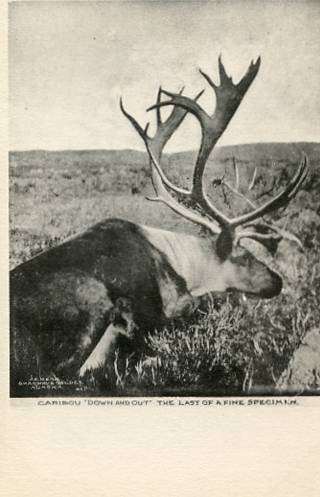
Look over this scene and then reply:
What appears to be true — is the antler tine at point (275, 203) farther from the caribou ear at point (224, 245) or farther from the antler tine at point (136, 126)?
the antler tine at point (136, 126)

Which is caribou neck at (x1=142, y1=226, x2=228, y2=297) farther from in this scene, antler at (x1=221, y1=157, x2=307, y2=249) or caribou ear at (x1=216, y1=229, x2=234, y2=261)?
antler at (x1=221, y1=157, x2=307, y2=249)

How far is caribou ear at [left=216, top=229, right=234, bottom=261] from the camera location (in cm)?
203

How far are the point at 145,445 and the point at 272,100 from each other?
132 cm

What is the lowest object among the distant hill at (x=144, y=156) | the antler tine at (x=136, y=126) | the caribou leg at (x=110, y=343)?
the caribou leg at (x=110, y=343)

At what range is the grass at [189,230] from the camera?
2010 millimetres

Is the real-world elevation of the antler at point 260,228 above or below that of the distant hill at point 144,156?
below

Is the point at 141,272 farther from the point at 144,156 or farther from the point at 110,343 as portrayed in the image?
the point at 144,156

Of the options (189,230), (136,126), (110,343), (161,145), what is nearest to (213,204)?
(189,230)

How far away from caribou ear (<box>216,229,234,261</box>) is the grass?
10 cm

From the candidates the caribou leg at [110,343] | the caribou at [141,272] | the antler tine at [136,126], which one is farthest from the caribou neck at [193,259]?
the antler tine at [136,126]

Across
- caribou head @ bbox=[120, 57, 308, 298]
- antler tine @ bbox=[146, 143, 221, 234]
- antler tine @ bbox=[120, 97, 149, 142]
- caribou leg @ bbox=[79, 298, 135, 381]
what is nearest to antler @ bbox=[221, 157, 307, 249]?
caribou head @ bbox=[120, 57, 308, 298]

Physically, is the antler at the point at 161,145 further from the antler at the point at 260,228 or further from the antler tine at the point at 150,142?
the antler at the point at 260,228

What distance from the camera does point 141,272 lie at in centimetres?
202

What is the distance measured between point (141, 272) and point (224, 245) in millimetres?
317
